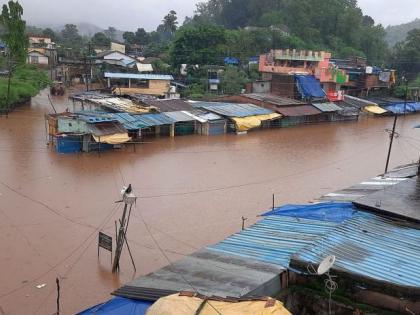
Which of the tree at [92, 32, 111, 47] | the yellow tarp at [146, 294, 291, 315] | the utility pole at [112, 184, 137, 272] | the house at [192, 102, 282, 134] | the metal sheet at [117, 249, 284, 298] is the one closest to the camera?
the yellow tarp at [146, 294, 291, 315]

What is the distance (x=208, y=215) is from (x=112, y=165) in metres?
7.52

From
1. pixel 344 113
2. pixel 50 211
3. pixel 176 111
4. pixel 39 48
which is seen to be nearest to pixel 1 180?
pixel 50 211

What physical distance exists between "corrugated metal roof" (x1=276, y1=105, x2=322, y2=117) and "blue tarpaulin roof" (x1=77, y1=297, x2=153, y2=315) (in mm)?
27320

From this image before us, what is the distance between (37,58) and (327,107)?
33.2m

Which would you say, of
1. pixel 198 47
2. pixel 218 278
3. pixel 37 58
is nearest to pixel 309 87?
pixel 198 47

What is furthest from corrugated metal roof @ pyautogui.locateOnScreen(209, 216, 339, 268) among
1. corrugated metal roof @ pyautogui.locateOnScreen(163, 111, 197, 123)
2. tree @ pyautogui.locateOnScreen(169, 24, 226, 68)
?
tree @ pyautogui.locateOnScreen(169, 24, 226, 68)

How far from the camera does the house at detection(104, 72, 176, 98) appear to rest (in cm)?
3928

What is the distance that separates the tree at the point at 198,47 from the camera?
149 feet

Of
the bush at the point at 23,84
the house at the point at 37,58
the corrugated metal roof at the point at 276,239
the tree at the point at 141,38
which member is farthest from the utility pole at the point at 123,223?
the tree at the point at 141,38

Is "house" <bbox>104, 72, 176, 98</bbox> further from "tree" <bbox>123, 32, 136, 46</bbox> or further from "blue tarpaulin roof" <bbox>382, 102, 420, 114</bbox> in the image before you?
"tree" <bbox>123, 32, 136, 46</bbox>

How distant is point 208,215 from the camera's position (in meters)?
14.8

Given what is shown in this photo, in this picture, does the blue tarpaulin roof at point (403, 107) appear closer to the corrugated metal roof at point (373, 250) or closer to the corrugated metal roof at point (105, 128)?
the corrugated metal roof at point (105, 128)

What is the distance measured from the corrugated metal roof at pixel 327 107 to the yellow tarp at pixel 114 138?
18.1 meters

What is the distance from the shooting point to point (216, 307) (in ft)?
17.4
